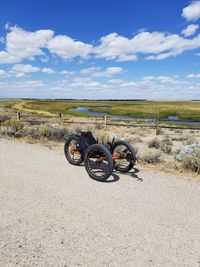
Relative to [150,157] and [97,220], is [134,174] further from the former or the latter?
[97,220]

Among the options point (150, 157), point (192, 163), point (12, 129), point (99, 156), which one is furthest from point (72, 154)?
point (12, 129)

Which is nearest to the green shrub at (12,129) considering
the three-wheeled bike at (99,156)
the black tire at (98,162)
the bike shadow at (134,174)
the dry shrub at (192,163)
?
the three-wheeled bike at (99,156)

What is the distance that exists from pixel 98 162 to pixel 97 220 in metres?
2.53

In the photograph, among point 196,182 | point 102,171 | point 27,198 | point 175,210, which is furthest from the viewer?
point 102,171

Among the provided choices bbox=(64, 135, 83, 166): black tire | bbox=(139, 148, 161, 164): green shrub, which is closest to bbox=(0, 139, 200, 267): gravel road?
bbox=(64, 135, 83, 166): black tire

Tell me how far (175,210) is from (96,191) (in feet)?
5.33

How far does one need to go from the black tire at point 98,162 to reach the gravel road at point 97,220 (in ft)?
0.61

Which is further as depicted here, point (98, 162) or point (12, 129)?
point (12, 129)

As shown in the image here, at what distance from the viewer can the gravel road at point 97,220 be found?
3373mm

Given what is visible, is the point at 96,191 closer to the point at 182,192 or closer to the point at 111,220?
the point at 111,220

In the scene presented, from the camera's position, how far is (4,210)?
15.0 ft

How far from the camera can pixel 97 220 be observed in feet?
14.1

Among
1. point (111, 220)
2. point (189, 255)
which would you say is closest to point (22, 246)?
point (111, 220)

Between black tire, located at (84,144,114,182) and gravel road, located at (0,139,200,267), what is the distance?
0.19 metres
